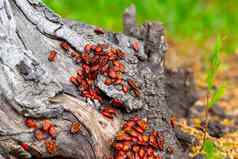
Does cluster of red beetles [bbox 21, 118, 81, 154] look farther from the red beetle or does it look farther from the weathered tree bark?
the red beetle

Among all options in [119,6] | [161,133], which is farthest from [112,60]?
[119,6]

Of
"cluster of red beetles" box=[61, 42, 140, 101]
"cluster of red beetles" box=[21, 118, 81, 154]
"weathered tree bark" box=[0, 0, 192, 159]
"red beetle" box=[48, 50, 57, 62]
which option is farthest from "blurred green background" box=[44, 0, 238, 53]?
"cluster of red beetles" box=[21, 118, 81, 154]

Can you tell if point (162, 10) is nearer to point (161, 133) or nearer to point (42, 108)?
point (161, 133)

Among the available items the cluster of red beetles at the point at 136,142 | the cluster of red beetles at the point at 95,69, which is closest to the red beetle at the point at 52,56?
A: the cluster of red beetles at the point at 95,69

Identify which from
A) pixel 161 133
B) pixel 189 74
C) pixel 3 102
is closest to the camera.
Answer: pixel 3 102

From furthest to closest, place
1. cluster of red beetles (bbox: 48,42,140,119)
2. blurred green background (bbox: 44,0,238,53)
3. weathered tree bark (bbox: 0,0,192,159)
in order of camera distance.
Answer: blurred green background (bbox: 44,0,238,53) → cluster of red beetles (bbox: 48,42,140,119) → weathered tree bark (bbox: 0,0,192,159)

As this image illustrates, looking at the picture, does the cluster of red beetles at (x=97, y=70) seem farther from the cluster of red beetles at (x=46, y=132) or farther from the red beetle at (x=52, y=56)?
the cluster of red beetles at (x=46, y=132)
